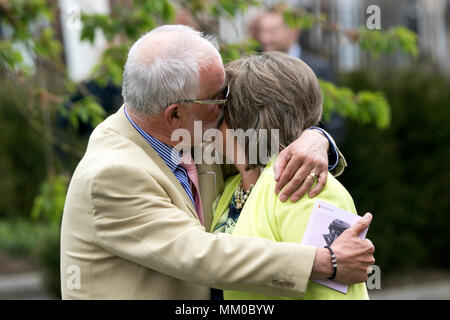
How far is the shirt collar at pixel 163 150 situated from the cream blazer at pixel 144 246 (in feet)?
0.16

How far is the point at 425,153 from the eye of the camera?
25.6 ft

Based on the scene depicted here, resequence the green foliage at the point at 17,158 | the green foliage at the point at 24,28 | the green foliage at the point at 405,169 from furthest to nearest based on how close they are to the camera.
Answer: the green foliage at the point at 17,158 → the green foliage at the point at 405,169 → the green foliage at the point at 24,28

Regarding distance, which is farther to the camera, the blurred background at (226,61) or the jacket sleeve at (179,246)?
the blurred background at (226,61)

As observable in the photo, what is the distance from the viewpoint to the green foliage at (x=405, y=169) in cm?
754

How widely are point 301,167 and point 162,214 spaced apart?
54 centimetres

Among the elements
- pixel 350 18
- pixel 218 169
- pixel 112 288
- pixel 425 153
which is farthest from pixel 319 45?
pixel 112 288

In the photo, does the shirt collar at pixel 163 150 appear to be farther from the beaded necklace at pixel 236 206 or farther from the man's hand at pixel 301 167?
the man's hand at pixel 301 167

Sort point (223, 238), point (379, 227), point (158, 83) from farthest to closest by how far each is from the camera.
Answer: point (379, 227)
point (158, 83)
point (223, 238)

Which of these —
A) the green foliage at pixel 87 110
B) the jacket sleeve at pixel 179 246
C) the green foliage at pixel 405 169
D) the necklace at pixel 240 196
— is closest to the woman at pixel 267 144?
the necklace at pixel 240 196

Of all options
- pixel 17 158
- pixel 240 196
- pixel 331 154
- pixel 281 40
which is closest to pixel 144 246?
pixel 240 196

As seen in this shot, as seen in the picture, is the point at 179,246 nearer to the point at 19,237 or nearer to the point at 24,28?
the point at 24,28

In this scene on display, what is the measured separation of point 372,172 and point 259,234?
204 inches
